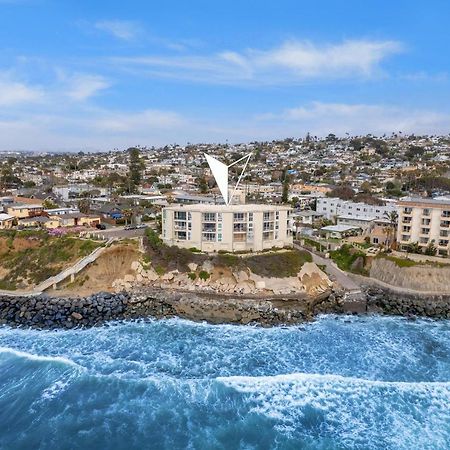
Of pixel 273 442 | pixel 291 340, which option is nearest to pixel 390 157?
pixel 291 340

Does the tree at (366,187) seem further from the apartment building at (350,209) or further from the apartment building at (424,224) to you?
the apartment building at (424,224)

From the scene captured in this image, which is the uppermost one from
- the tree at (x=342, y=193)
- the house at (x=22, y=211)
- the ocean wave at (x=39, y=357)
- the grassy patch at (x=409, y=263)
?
the tree at (x=342, y=193)

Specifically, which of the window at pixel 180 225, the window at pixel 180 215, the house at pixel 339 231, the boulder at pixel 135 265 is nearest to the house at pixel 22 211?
the boulder at pixel 135 265

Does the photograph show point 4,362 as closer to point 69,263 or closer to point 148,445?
point 148,445

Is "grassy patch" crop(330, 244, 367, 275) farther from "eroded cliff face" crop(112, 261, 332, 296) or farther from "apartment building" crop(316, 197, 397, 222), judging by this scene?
"apartment building" crop(316, 197, 397, 222)

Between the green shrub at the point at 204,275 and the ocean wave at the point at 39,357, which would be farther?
Result: the green shrub at the point at 204,275

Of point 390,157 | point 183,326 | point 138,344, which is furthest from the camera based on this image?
point 390,157
